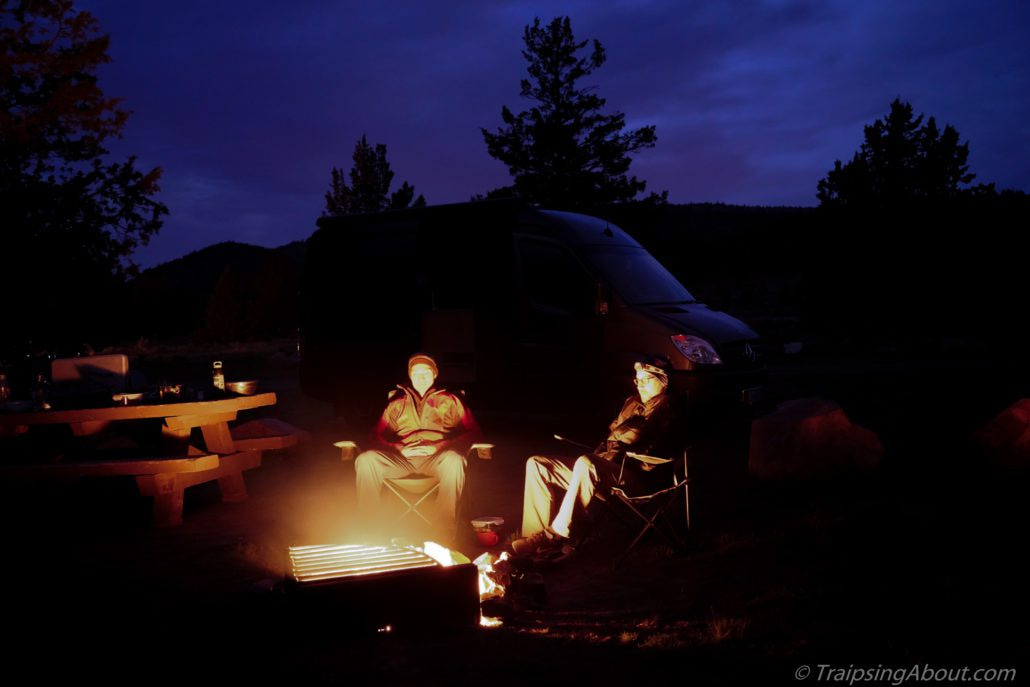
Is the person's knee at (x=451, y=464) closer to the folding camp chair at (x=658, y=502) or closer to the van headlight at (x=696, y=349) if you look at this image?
the folding camp chair at (x=658, y=502)

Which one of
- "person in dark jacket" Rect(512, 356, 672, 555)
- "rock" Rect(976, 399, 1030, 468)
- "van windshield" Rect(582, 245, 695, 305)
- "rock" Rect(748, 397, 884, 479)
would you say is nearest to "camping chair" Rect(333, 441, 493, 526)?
"person in dark jacket" Rect(512, 356, 672, 555)

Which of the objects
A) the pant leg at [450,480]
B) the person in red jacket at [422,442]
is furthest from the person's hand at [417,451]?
the pant leg at [450,480]

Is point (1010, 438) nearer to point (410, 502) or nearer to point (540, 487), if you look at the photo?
point (540, 487)

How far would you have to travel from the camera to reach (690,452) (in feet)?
26.2

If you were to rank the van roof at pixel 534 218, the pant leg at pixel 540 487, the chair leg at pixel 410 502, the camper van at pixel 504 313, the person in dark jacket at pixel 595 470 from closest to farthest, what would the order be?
1. the person in dark jacket at pixel 595 470
2. the pant leg at pixel 540 487
3. the chair leg at pixel 410 502
4. the camper van at pixel 504 313
5. the van roof at pixel 534 218

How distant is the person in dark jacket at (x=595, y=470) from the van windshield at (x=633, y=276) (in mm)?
3038

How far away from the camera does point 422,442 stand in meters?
5.47

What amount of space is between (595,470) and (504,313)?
4001 mm

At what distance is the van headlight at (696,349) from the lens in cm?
763

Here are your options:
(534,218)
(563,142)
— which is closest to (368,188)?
(563,142)

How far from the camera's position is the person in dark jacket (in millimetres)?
4801

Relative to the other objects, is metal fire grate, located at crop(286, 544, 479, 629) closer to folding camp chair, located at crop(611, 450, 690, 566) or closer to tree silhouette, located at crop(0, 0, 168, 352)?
folding camp chair, located at crop(611, 450, 690, 566)

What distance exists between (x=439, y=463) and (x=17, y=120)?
11389mm

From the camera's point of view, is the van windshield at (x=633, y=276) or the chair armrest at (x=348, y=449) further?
the van windshield at (x=633, y=276)
